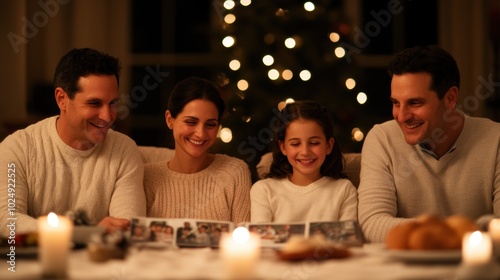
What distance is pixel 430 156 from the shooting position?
9.16ft

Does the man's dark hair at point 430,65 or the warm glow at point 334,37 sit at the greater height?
the warm glow at point 334,37

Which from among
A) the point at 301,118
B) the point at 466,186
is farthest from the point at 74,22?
the point at 466,186

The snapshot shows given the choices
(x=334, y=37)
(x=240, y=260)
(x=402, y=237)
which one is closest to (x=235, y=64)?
(x=334, y=37)

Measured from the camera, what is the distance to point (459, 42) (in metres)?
5.98

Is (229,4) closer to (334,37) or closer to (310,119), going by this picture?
(334,37)

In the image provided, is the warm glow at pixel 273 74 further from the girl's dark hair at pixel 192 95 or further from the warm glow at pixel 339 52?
the girl's dark hair at pixel 192 95

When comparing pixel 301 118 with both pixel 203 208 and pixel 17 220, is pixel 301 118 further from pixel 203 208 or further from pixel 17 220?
pixel 17 220

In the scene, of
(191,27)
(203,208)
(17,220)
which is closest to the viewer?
(17,220)

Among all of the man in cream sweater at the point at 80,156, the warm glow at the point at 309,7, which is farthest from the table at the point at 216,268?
the warm glow at the point at 309,7

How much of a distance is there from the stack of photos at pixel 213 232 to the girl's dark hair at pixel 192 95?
85 centimetres

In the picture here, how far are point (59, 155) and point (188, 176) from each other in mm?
518

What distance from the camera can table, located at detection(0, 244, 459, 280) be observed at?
1.57m

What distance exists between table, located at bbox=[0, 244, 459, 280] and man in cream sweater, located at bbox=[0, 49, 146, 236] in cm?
94

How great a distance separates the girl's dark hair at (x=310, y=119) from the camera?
2.86 meters
